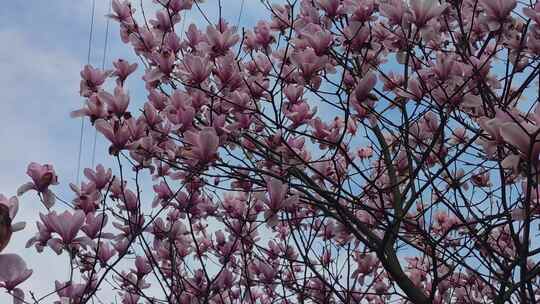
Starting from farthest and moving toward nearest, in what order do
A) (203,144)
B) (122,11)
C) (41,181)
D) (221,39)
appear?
(122,11) → (221,39) → (41,181) → (203,144)

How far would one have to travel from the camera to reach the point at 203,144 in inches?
81.0

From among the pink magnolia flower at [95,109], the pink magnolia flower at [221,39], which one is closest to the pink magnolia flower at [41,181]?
the pink magnolia flower at [95,109]

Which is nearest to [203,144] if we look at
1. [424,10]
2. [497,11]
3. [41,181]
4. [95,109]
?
[95,109]

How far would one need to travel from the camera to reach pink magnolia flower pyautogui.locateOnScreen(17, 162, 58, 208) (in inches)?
86.5

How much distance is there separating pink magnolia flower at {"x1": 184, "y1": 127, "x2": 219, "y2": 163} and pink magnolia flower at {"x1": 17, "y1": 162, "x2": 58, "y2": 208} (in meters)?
0.58

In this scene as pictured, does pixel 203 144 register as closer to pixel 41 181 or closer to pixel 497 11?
pixel 41 181

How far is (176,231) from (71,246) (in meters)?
0.83

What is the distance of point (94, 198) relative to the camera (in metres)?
2.53

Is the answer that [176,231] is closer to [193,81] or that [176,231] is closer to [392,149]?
[193,81]

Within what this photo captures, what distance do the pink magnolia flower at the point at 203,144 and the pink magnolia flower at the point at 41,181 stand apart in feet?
1.90

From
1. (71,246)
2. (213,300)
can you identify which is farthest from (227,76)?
(213,300)

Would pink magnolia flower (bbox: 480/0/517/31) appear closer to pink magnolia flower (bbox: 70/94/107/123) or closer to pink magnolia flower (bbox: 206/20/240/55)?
pink magnolia flower (bbox: 206/20/240/55)

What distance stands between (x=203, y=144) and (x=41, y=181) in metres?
0.68

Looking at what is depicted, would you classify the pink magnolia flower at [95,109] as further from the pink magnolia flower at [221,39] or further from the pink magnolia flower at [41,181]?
the pink magnolia flower at [221,39]
